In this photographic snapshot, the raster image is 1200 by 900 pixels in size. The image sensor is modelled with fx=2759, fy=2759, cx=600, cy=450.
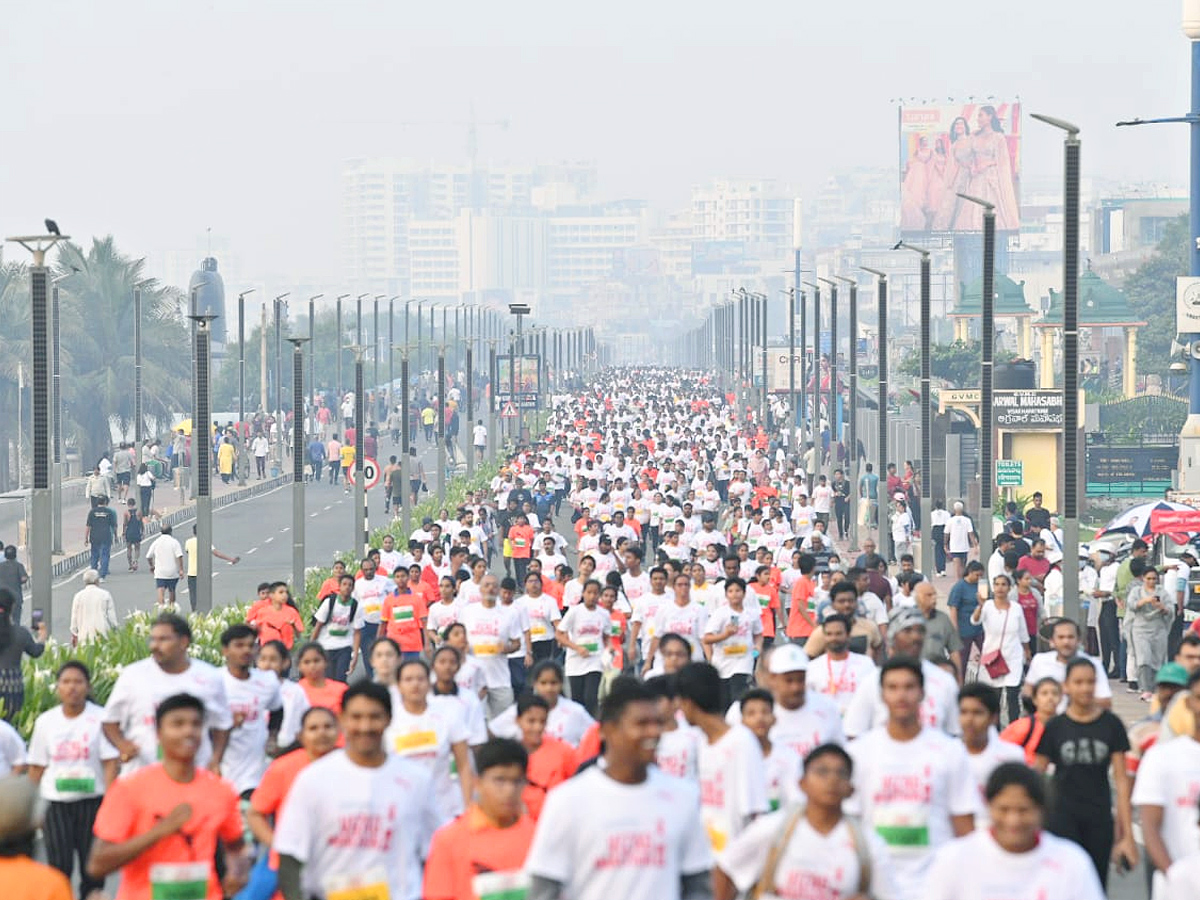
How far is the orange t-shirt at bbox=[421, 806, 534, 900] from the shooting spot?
27.3 feet

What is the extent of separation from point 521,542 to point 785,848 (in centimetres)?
2357

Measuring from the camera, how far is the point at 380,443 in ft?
287

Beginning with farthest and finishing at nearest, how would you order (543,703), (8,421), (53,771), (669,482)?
(8,421), (669,482), (53,771), (543,703)

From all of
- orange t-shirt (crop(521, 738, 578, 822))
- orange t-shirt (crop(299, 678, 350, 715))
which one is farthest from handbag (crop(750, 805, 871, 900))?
orange t-shirt (crop(299, 678, 350, 715))

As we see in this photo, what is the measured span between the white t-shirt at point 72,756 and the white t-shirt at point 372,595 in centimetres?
973

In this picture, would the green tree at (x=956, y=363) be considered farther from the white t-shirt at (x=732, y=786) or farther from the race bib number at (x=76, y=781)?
the white t-shirt at (x=732, y=786)

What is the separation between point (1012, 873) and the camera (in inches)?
295

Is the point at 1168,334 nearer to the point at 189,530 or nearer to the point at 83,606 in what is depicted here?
the point at 189,530

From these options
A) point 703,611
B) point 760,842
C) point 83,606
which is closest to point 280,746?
point 760,842

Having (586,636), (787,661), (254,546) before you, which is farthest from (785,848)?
(254,546)

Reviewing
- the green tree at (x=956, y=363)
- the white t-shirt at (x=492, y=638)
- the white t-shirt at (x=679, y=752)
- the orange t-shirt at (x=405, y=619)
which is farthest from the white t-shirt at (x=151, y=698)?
the green tree at (x=956, y=363)

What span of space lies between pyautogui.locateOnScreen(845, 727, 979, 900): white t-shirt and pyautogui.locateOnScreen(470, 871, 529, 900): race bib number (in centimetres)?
142

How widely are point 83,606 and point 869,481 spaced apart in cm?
2198

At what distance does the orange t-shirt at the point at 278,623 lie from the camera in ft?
64.1
